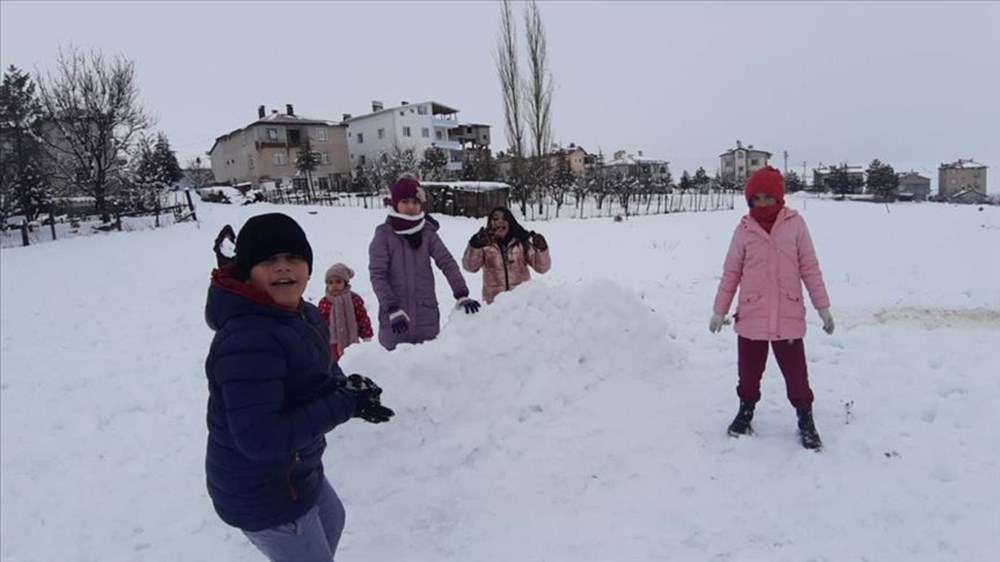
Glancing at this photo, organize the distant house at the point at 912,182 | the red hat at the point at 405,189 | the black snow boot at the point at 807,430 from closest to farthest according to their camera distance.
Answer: the black snow boot at the point at 807,430 → the red hat at the point at 405,189 → the distant house at the point at 912,182

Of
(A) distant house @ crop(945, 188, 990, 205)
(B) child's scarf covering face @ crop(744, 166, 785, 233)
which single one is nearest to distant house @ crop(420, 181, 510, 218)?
(A) distant house @ crop(945, 188, 990, 205)

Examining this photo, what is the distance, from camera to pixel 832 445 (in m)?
3.69

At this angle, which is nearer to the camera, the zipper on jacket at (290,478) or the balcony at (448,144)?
the zipper on jacket at (290,478)

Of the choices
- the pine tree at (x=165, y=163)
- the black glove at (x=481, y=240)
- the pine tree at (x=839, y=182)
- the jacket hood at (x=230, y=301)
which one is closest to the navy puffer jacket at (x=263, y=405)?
the jacket hood at (x=230, y=301)

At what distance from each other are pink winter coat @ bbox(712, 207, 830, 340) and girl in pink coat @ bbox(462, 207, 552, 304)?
1979 mm

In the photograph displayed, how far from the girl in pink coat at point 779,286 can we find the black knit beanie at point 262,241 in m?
2.97

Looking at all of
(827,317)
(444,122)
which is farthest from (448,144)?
(827,317)

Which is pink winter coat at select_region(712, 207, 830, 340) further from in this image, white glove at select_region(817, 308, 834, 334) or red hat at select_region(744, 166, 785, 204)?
red hat at select_region(744, 166, 785, 204)

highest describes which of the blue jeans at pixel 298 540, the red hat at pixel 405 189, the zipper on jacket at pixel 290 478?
the red hat at pixel 405 189

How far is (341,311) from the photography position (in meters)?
5.23

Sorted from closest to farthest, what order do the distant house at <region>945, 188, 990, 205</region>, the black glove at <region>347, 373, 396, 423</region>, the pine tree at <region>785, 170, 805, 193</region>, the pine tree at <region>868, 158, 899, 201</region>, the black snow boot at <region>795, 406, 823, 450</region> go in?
1. the black glove at <region>347, 373, 396, 423</region>
2. the black snow boot at <region>795, 406, 823, 450</region>
3. the distant house at <region>945, 188, 990, 205</region>
4. the pine tree at <region>868, 158, 899, 201</region>
5. the pine tree at <region>785, 170, 805, 193</region>

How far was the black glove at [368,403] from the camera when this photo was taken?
7.24ft

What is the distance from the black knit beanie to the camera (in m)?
1.95

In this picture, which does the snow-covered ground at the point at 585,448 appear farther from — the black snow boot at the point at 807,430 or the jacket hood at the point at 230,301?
the jacket hood at the point at 230,301
